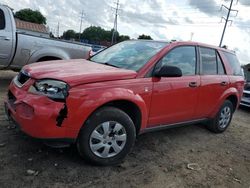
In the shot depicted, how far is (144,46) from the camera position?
4816 mm

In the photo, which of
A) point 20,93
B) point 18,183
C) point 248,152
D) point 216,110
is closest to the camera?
point 18,183

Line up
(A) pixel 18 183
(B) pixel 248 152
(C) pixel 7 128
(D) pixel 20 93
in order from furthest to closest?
(B) pixel 248 152 → (C) pixel 7 128 → (D) pixel 20 93 → (A) pixel 18 183

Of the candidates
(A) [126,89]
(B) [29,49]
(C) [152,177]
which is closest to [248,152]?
(C) [152,177]

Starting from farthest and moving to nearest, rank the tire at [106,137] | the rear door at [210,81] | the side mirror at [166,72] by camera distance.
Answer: the rear door at [210,81], the side mirror at [166,72], the tire at [106,137]

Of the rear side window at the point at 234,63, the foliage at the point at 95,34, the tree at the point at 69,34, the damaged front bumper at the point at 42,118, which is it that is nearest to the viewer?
the damaged front bumper at the point at 42,118

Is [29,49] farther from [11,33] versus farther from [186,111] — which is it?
[186,111]

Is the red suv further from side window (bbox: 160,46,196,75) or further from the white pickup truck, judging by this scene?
the white pickup truck

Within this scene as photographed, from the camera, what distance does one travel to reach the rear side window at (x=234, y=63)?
609 cm

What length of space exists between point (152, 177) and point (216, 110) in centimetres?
250

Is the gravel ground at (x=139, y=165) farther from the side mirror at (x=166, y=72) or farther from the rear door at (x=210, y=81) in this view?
the side mirror at (x=166, y=72)

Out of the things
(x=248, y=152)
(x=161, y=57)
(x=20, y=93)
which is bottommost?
(x=248, y=152)

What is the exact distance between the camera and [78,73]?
145 inches

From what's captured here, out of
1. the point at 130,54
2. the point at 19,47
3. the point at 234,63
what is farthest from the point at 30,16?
the point at 130,54

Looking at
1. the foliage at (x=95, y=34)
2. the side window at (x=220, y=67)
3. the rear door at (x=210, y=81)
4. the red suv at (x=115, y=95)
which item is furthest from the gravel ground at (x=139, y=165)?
the foliage at (x=95, y=34)
